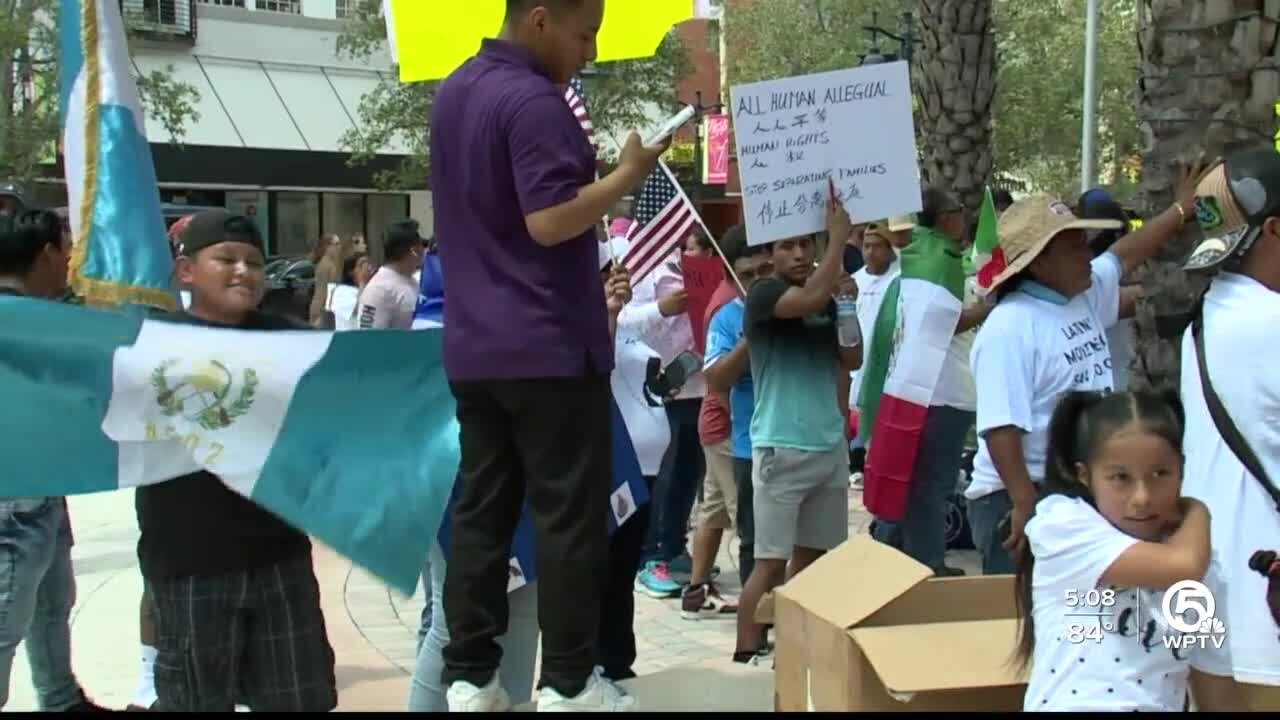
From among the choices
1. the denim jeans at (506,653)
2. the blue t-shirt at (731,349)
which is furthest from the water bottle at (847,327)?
the denim jeans at (506,653)

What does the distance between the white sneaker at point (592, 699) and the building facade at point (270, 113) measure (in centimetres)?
2754

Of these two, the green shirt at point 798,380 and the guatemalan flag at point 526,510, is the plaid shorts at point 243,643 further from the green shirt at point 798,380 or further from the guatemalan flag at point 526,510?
the green shirt at point 798,380

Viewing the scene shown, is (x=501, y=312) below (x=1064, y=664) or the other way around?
the other way around

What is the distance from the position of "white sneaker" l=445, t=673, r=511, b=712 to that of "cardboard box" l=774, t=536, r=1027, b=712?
0.79m

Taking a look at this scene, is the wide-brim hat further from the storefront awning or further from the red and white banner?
the storefront awning

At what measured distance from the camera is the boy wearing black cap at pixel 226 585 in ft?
11.7

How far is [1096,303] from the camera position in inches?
170

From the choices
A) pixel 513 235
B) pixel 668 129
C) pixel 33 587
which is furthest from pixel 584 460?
pixel 33 587

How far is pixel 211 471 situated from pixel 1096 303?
8.82 feet

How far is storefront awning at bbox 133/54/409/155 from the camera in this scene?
30.3m

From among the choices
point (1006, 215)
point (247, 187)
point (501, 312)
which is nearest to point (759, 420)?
point (1006, 215)

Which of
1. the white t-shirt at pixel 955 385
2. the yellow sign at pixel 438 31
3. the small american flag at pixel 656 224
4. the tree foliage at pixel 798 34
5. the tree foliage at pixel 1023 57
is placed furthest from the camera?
the tree foliage at pixel 1023 57

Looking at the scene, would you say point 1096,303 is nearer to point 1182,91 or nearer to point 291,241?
point 1182,91

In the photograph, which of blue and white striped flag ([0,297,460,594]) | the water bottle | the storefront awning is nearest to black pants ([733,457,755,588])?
the water bottle
